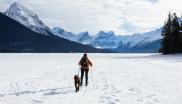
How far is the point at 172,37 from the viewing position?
98562 millimetres

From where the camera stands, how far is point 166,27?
10244cm

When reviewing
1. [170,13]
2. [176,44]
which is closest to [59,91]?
[176,44]

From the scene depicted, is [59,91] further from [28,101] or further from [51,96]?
[28,101]

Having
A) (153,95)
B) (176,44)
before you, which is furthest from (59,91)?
(176,44)

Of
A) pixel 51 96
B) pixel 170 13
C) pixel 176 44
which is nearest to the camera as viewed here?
pixel 51 96

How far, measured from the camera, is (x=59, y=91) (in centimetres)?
1741

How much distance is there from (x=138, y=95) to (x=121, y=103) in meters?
2.34

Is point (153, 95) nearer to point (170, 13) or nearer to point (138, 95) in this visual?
point (138, 95)

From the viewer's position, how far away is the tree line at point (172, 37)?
317 ft

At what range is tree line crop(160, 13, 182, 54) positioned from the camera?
317 ft

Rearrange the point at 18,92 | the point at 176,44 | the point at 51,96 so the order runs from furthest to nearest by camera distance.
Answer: the point at 176,44 → the point at 18,92 → the point at 51,96

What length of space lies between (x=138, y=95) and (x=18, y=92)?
5713 mm

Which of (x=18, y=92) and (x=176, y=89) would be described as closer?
(x=18, y=92)

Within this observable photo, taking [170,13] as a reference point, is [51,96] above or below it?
below
